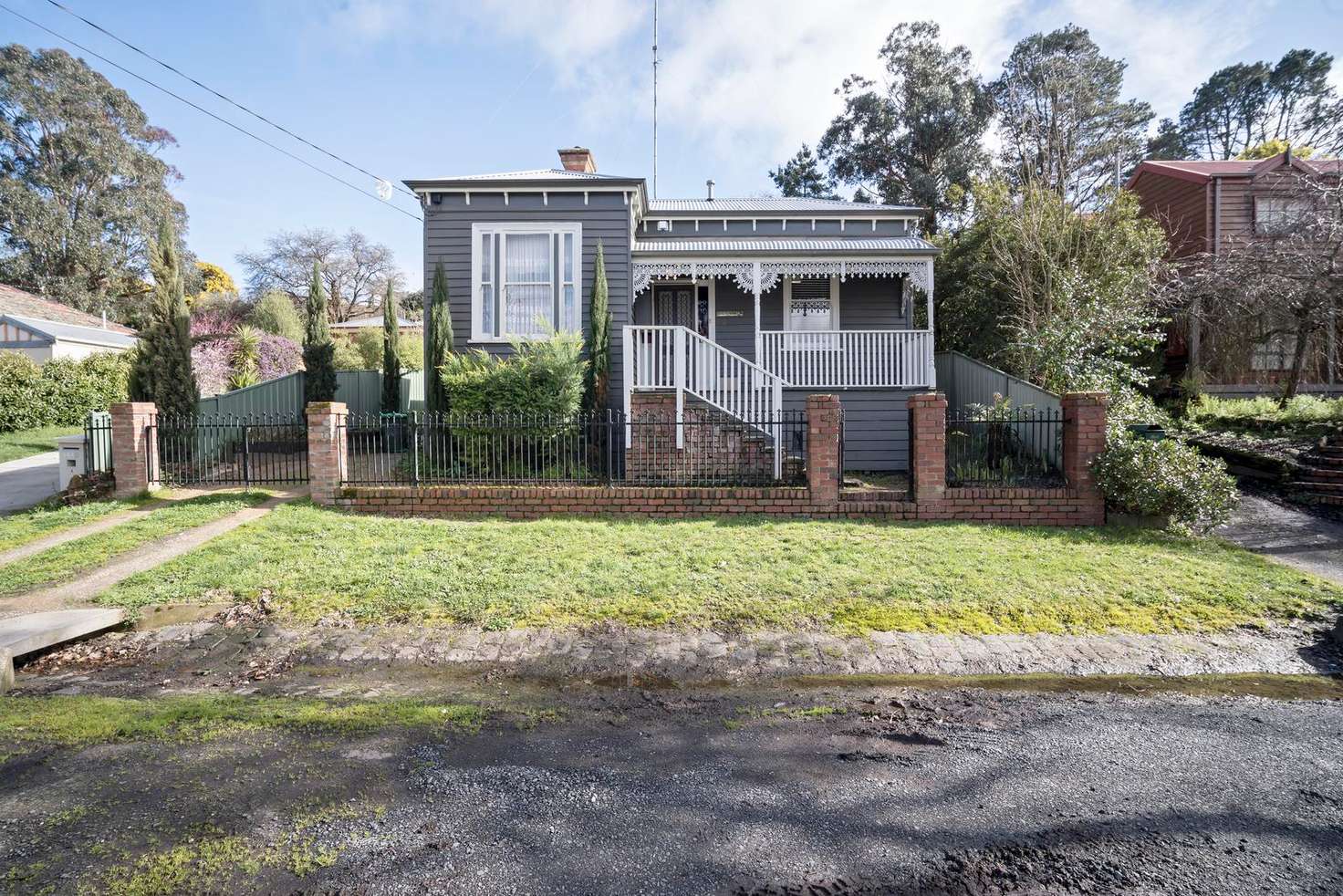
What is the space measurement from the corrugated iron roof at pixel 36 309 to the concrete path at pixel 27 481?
667 inches

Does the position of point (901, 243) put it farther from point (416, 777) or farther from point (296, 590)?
point (416, 777)

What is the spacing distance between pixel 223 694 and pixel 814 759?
3915 mm

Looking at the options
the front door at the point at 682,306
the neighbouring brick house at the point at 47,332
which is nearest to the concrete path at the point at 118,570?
the front door at the point at 682,306

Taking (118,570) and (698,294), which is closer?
(118,570)

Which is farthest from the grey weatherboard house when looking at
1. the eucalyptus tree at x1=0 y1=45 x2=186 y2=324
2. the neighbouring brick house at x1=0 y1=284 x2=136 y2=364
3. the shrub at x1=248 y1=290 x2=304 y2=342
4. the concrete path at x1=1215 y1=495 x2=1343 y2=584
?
the eucalyptus tree at x1=0 y1=45 x2=186 y2=324

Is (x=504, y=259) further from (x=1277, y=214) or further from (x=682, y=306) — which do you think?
(x=1277, y=214)

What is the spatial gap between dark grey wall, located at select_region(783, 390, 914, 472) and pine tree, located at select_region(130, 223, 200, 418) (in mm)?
10751

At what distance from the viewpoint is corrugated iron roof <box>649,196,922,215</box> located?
1705 cm

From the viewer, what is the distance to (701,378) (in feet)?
38.8

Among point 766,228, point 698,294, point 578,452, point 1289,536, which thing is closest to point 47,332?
point 698,294

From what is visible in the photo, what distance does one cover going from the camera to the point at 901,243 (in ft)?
48.4

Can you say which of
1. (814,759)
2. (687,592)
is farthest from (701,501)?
(814,759)

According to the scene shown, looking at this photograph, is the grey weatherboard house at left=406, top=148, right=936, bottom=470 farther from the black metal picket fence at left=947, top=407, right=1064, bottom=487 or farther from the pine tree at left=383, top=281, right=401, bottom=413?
the black metal picket fence at left=947, top=407, right=1064, bottom=487

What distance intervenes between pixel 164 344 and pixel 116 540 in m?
5.67
